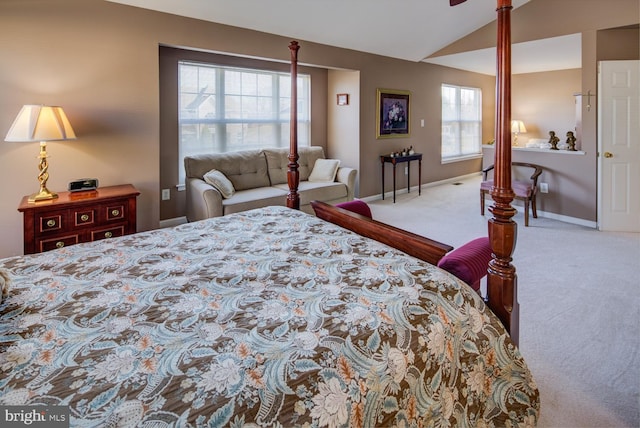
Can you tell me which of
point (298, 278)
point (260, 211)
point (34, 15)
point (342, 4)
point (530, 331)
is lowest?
point (530, 331)

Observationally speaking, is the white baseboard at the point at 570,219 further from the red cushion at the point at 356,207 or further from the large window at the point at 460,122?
the red cushion at the point at 356,207

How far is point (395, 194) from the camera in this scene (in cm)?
653

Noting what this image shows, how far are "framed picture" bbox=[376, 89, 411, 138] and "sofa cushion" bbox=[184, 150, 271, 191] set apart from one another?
2.26 metres

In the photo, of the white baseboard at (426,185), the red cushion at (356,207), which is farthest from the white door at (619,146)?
the red cushion at (356,207)

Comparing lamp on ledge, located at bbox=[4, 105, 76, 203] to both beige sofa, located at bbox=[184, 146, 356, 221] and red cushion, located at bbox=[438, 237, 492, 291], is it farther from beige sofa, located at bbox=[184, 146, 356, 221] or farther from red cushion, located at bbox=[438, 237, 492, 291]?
red cushion, located at bbox=[438, 237, 492, 291]

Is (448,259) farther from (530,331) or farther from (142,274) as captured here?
(142,274)

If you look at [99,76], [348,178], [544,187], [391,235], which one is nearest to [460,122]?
[544,187]

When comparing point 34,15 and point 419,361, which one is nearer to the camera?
point 419,361

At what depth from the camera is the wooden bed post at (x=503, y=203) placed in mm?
1441

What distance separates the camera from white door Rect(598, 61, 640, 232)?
4277 mm

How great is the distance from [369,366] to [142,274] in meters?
1.00

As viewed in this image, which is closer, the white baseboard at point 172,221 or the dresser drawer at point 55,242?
the dresser drawer at point 55,242

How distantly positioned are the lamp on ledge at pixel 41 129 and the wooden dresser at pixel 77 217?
0.17 meters

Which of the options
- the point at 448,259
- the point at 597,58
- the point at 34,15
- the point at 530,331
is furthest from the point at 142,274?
the point at 597,58
